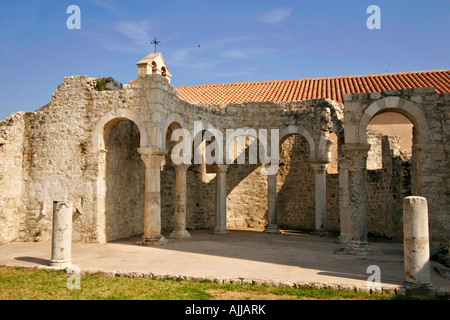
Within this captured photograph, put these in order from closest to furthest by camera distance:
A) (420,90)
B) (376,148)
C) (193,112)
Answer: (420,90)
(193,112)
(376,148)

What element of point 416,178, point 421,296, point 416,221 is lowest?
point 421,296

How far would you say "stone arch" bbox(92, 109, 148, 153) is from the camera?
40.4 ft

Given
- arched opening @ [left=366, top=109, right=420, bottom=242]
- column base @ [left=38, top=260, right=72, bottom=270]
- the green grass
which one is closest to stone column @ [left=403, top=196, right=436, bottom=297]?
the green grass

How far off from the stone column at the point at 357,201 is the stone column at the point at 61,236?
278 inches

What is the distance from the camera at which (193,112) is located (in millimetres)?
14773

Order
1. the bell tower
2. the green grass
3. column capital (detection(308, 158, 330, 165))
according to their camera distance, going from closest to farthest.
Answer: the green grass < the bell tower < column capital (detection(308, 158, 330, 165))

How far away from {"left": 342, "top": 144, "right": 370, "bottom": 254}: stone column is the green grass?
4.07 m

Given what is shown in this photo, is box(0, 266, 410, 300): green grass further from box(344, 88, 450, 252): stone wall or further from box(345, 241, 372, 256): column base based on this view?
box(344, 88, 450, 252): stone wall

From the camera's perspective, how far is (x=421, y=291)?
21.4ft

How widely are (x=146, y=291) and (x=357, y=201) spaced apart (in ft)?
21.0
